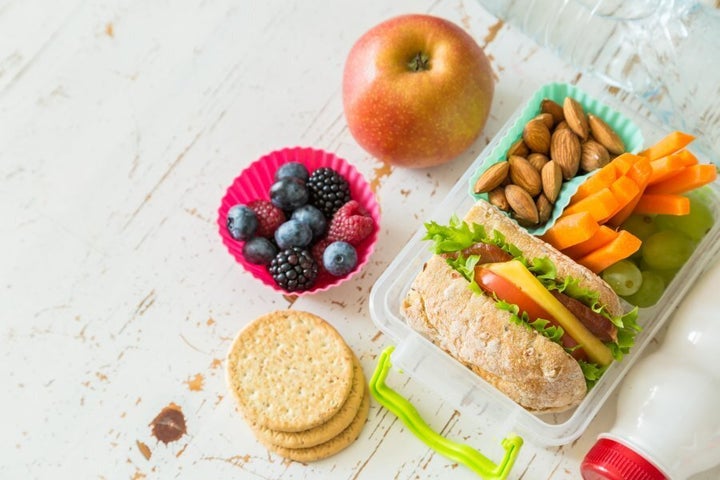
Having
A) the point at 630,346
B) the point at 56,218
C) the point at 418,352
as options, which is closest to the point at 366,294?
the point at 418,352

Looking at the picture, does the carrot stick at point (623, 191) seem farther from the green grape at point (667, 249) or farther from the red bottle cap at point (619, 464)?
the red bottle cap at point (619, 464)

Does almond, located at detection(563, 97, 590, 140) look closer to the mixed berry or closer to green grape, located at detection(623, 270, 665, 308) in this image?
green grape, located at detection(623, 270, 665, 308)

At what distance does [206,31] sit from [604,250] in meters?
0.77

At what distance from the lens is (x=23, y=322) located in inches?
51.4

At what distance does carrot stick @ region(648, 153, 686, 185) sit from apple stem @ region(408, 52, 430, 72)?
0.36 metres

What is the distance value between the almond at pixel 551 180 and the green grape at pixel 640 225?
12 cm

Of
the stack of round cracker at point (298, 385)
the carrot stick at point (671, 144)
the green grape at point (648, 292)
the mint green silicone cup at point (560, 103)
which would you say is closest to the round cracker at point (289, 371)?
the stack of round cracker at point (298, 385)

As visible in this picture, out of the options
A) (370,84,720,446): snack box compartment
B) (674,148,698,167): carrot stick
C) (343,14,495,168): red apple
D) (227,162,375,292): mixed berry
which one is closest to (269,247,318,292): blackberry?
(227,162,375,292): mixed berry

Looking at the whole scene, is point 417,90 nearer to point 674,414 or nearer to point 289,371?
point 289,371

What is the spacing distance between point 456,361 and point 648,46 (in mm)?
633

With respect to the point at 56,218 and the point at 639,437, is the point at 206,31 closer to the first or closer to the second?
the point at 56,218

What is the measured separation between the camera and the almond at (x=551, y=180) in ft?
3.90

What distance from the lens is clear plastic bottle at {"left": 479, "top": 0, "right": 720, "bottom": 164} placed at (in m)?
1.33

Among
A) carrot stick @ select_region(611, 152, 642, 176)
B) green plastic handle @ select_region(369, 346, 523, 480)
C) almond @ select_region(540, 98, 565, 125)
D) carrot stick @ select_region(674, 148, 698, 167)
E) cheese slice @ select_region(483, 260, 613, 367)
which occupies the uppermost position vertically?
carrot stick @ select_region(674, 148, 698, 167)
